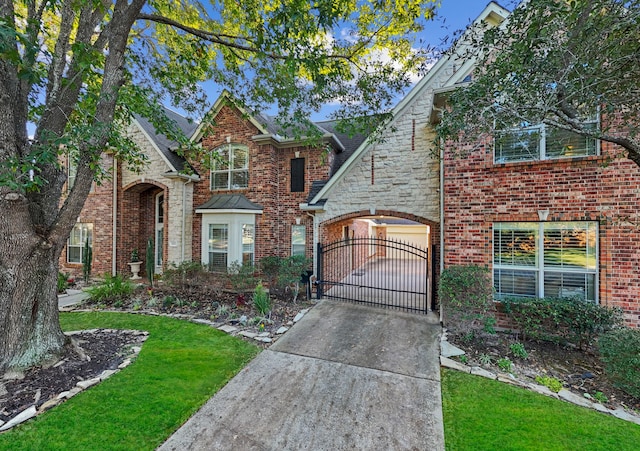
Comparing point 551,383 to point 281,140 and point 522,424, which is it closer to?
point 522,424

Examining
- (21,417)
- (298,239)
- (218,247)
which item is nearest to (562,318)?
(298,239)

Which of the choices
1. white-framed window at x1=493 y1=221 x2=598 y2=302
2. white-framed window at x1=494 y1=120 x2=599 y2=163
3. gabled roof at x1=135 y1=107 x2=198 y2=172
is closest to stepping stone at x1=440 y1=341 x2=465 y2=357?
white-framed window at x1=493 y1=221 x2=598 y2=302

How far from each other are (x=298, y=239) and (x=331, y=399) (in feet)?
22.8

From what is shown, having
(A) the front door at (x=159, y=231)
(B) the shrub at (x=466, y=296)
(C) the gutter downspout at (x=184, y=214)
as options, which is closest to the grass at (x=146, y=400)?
(B) the shrub at (x=466, y=296)

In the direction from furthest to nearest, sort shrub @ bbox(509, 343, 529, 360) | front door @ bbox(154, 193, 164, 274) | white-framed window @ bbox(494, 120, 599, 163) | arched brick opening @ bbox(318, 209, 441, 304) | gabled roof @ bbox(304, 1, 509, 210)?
1. front door @ bbox(154, 193, 164, 274)
2. arched brick opening @ bbox(318, 209, 441, 304)
3. gabled roof @ bbox(304, 1, 509, 210)
4. white-framed window @ bbox(494, 120, 599, 163)
5. shrub @ bbox(509, 343, 529, 360)

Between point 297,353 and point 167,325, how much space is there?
12.6ft

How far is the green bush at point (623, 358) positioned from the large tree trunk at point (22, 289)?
9.42 m

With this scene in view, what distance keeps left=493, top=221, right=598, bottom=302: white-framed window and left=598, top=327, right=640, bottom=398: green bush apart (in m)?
1.78

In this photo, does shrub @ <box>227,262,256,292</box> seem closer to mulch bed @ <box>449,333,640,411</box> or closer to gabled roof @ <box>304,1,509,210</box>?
gabled roof @ <box>304,1,509,210</box>

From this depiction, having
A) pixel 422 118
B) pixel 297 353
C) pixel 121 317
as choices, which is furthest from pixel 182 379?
pixel 422 118

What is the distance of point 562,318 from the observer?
544 centimetres

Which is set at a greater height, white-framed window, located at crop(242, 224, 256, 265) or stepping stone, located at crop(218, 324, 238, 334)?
white-framed window, located at crop(242, 224, 256, 265)

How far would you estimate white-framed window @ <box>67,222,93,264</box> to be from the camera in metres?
12.5

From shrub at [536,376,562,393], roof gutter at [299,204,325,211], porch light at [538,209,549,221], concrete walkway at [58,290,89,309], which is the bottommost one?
concrete walkway at [58,290,89,309]
